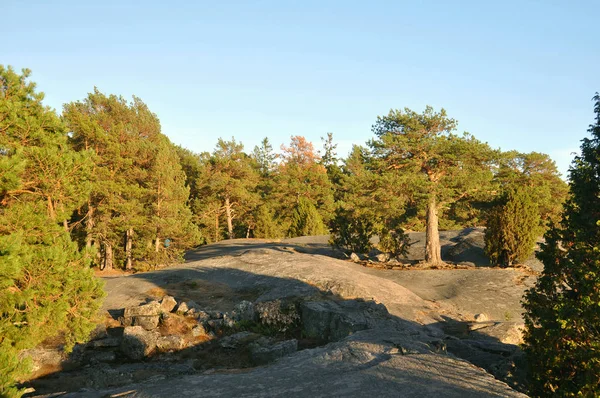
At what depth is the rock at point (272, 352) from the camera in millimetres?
10664

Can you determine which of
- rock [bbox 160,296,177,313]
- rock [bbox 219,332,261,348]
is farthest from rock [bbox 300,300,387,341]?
rock [bbox 160,296,177,313]

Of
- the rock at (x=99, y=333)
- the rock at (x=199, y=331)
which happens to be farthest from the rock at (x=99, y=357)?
the rock at (x=199, y=331)

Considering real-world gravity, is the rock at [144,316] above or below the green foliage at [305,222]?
below

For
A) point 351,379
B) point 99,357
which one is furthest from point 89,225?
point 351,379

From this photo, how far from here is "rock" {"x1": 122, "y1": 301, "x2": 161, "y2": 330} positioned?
13443 millimetres

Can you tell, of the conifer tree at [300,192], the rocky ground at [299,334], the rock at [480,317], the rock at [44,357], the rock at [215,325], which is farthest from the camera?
the conifer tree at [300,192]

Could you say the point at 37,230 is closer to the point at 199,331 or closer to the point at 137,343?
the point at 137,343

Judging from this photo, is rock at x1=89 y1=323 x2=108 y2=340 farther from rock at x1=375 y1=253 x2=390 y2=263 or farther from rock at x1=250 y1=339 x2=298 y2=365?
rock at x1=375 y1=253 x2=390 y2=263

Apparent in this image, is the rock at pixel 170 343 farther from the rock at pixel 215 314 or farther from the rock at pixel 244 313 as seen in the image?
the rock at pixel 244 313

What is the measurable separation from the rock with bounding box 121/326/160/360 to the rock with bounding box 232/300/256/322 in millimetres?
2868

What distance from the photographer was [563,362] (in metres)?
7.10

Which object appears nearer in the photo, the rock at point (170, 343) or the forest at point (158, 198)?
the forest at point (158, 198)

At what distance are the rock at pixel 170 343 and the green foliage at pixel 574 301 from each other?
29.2 ft

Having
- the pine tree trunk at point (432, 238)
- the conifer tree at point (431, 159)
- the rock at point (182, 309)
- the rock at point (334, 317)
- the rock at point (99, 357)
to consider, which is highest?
the conifer tree at point (431, 159)
